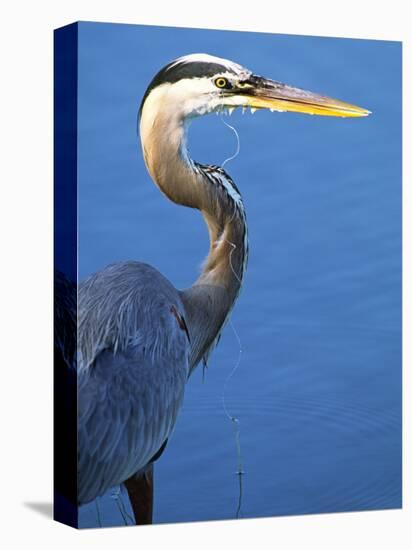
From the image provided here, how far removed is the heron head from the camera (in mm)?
8336

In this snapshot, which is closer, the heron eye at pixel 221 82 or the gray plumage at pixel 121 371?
the gray plumage at pixel 121 371

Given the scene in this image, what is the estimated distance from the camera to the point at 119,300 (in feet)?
26.7

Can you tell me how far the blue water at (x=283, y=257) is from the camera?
821 centimetres

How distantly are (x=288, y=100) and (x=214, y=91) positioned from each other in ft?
1.44

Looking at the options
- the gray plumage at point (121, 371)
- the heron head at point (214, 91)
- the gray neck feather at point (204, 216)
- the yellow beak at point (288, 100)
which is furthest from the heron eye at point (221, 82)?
the gray plumage at point (121, 371)

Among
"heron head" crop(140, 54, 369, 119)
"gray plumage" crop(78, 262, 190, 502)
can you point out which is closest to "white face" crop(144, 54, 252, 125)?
"heron head" crop(140, 54, 369, 119)

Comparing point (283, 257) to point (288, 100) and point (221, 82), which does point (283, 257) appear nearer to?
point (288, 100)

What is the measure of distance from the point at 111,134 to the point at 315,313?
153 centimetres

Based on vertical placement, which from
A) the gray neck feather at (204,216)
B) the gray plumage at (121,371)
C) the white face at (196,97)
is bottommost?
the gray plumage at (121,371)

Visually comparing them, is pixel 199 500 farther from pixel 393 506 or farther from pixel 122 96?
pixel 122 96

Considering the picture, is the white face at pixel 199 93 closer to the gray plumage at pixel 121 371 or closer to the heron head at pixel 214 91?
the heron head at pixel 214 91

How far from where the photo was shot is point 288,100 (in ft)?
28.4

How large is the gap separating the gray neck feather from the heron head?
78 millimetres

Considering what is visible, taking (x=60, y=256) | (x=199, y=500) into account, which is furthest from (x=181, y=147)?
(x=199, y=500)
